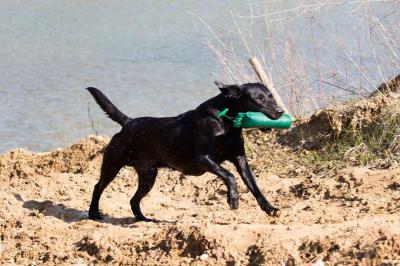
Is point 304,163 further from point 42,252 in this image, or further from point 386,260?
point 386,260

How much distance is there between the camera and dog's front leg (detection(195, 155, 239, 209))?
773 centimetres

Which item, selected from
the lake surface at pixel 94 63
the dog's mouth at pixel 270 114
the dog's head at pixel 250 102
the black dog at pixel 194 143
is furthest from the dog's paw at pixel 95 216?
the lake surface at pixel 94 63

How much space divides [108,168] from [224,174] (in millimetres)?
1398

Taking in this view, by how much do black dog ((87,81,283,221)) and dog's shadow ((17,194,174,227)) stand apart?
12cm

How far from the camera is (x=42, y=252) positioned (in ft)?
23.7

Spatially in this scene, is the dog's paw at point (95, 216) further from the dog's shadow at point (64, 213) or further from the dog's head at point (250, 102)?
the dog's head at point (250, 102)

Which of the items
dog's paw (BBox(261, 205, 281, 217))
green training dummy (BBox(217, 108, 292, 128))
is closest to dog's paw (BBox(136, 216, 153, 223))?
dog's paw (BBox(261, 205, 281, 217))

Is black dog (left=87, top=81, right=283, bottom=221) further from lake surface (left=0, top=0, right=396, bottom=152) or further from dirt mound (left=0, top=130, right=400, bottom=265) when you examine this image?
lake surface (left=0, top=0, right=396, bottom=152)

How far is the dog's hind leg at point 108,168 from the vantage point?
868 centimetres

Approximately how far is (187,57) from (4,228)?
9.27 metres

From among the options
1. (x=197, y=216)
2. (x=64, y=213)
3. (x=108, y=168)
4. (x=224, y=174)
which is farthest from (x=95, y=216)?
(x=224, y=174)

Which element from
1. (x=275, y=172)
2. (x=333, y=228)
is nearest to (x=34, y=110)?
(x=275, y=172)

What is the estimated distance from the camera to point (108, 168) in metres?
8.77

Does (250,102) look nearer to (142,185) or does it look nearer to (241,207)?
(241,207)
